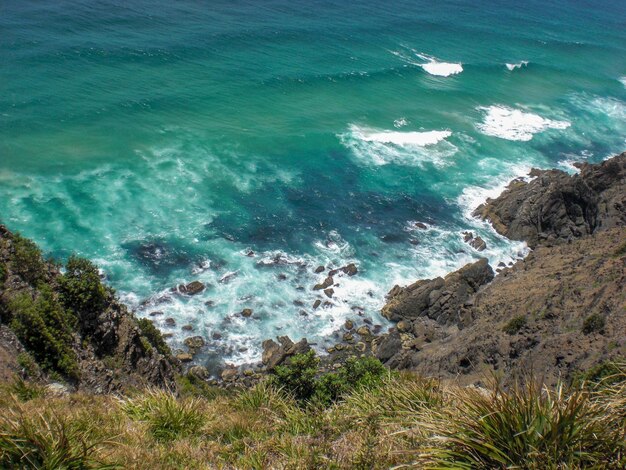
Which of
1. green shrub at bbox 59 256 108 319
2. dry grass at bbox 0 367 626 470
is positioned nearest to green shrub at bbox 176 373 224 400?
green shrub at bbox 59 256 108 319

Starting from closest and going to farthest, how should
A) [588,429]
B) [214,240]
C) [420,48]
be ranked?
1. [588,429]
2. [214,240]
3. [420,48]

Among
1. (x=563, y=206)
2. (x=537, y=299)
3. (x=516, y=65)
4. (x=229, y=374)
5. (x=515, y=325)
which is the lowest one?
(x=229, y=374)

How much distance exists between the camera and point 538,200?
161 feet

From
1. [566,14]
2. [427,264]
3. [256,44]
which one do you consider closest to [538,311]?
[427,264]

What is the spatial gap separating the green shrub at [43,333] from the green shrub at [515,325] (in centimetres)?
2152

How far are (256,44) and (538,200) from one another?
4673cm

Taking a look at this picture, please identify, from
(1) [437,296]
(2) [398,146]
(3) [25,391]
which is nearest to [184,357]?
(1) [437,296]

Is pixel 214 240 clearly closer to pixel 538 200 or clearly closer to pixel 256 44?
pixel 538 200

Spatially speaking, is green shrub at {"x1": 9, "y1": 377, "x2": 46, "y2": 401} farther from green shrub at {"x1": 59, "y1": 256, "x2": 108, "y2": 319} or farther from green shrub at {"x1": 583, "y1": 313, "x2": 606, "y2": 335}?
green shrub at {"x1": 583, "y1": 313, "x2": 606, "y2": 335}

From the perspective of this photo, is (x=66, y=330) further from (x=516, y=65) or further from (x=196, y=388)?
(x=516, y=65)

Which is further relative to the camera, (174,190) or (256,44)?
(256,44)

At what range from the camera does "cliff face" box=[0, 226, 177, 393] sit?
67.2 feet

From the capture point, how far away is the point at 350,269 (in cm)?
4347

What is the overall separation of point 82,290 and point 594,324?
927 inches
